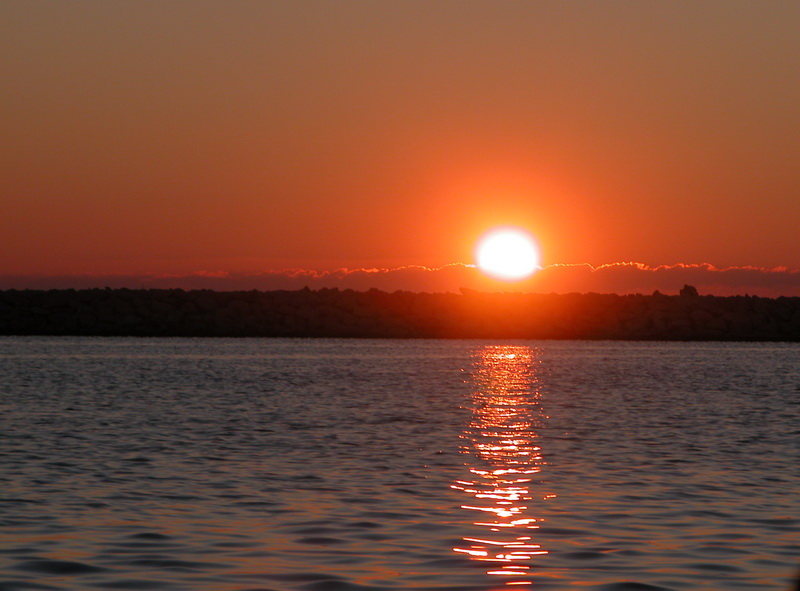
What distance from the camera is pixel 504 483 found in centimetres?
1578

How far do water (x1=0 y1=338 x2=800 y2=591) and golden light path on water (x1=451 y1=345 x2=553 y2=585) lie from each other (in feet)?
0.16

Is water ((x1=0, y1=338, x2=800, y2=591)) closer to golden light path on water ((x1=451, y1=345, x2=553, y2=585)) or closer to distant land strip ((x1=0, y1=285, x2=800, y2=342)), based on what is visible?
golden light path on water ((x1=451, y1=345, x2=553, y2=585))

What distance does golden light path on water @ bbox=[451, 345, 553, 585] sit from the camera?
1097cm

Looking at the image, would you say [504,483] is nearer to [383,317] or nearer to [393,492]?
[393,492]

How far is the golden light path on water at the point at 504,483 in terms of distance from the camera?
432 inches

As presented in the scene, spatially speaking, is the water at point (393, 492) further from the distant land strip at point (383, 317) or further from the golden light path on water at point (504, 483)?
the distant land strip at point (383, 317)

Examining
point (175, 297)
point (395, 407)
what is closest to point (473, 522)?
point (395, 407)

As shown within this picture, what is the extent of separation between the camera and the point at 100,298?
332ft

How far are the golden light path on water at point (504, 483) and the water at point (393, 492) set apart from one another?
5 cm

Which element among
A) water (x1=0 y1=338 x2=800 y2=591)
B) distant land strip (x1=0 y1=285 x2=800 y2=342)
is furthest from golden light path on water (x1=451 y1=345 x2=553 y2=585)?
distant land strip (x1=0 y1=285 x2=800 y2=342)

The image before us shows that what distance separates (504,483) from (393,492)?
1800 millimetres

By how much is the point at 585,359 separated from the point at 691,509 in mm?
55036

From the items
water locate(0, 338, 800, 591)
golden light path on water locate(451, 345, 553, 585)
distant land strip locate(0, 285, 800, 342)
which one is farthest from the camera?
distant land strip locate(0, 285, 800, 342)

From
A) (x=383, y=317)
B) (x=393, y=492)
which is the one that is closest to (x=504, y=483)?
(x=393, y=492)
